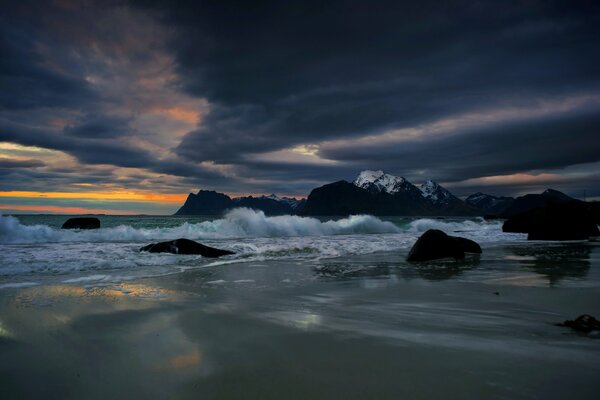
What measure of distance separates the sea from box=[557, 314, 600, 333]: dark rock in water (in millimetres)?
141

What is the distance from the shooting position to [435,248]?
10.5 metres

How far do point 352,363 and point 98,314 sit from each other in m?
3.25

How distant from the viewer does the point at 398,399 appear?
76.7 inches

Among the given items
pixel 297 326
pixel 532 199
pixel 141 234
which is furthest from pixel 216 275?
pixel 532 199


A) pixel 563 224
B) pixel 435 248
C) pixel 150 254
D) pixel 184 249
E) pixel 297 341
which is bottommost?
pixel 150 254

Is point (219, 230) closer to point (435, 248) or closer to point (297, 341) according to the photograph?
point (435, 248)

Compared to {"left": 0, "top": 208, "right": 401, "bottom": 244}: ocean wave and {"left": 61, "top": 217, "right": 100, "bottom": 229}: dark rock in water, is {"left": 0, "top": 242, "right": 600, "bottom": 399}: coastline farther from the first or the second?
{"left": 61, "top": 217, "right": 100, "bottom": 229}: dark rock in water

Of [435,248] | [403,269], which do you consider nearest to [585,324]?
[403,269]

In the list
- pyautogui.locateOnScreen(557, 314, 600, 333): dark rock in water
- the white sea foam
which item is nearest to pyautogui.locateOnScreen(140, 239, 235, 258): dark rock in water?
the white sea foam

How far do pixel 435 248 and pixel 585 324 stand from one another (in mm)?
7320

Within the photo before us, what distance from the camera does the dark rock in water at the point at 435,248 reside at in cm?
1025

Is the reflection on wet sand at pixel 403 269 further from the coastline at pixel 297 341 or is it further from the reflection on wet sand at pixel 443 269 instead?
the coastline at pixel 297 341

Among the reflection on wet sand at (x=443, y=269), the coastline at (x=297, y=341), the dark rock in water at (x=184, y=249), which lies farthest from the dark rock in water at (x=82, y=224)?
the reflection on wet sand at (x=443, y=269)

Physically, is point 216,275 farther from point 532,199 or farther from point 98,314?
point 532,199
